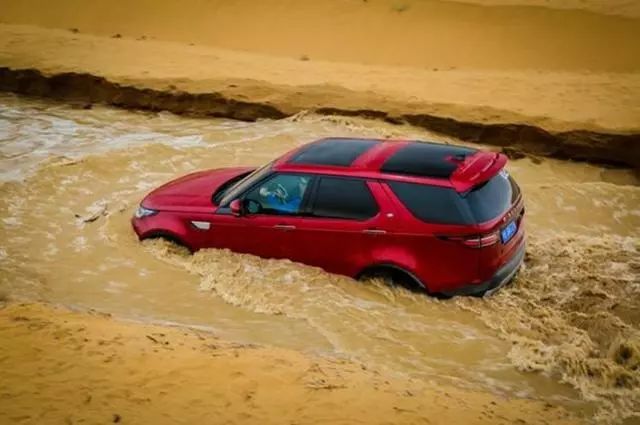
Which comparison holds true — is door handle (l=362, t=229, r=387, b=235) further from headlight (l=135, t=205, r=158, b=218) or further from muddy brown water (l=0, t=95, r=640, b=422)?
headlight (l=135, t=205, r=158, b=218)

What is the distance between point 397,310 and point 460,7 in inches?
628

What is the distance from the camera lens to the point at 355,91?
14133 millimetres

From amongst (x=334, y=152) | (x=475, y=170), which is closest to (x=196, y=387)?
(x=334, y=152)

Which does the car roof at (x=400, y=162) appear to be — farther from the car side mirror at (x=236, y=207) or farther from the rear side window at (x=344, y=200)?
the car side mirror at (x=236, y=207)

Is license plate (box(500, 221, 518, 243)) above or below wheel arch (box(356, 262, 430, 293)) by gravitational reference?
above

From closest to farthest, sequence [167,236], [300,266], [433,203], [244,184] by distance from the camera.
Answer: [433,203]
[300,266]
[244,184]
[167,236]

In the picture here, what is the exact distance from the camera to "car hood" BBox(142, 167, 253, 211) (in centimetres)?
824

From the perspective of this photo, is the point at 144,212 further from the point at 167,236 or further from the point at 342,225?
the point at 342,225

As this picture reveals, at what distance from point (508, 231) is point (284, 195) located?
7.31ft

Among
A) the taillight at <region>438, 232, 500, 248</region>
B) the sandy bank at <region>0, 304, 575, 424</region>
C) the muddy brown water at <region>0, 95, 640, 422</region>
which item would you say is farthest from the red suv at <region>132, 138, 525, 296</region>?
the sandy bank at <region>0, 304, 575, 424</region>

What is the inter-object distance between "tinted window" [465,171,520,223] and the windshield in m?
2.12

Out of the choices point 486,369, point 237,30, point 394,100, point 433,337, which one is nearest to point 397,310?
point 433,337

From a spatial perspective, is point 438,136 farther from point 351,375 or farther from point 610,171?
point 351,375

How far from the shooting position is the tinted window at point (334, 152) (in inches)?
304
